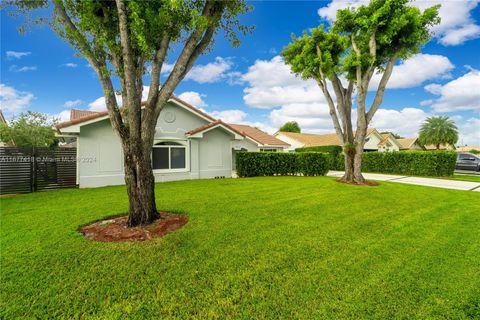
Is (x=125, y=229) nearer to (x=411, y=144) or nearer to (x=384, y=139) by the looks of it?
(x=384, y=139)

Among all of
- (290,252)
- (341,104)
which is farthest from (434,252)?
(341,104)

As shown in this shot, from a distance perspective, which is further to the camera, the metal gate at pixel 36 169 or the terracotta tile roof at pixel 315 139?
the terracotta tile roof at pixel 315 139

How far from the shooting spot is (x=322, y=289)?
2.87 meters

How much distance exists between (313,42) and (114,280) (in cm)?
1492

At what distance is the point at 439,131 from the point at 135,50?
169 feet

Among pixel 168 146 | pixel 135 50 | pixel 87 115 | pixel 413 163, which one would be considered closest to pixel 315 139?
pixel 413 163

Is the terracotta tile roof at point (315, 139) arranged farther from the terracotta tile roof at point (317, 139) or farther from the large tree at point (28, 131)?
the large tree at point (28, 131)

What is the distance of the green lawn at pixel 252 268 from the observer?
2553 mm

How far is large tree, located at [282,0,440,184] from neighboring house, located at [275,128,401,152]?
1986 cm

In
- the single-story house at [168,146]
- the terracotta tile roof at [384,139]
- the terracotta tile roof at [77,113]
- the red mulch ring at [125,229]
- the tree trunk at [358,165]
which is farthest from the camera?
the terracotta tile roof at [384,139]

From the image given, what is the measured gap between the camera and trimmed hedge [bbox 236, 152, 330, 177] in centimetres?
1650

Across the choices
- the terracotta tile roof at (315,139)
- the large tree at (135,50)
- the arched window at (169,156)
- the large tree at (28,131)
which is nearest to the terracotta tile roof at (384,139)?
the terracotta tile roof at (315,139)

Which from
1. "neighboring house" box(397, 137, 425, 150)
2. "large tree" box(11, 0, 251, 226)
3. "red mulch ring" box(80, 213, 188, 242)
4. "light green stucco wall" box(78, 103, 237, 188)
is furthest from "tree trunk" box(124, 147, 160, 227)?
"neighboring house" box(397, 137, 425, 150)

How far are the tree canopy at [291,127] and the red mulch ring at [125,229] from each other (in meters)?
55.7
